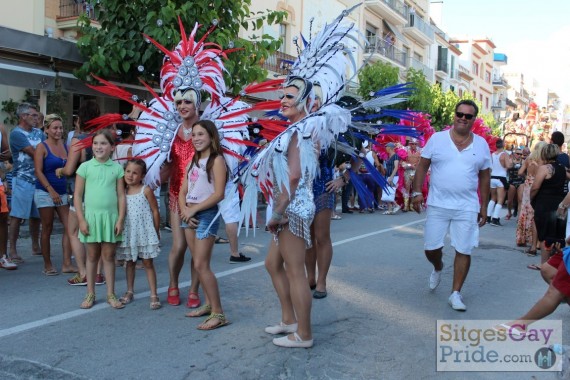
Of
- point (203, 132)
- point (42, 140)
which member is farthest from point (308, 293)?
point (42, 140)

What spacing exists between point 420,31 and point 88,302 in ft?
121

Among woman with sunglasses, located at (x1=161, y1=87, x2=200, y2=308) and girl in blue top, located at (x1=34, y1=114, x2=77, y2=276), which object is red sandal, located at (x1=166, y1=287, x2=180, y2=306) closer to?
woman with sunglasses, located at (x1=161, y1=87, x2=200, y2=308)

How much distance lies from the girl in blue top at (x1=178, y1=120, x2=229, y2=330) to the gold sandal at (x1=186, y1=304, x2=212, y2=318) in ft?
0.65

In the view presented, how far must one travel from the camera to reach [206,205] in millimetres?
4539

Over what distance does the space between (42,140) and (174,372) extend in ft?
14.3

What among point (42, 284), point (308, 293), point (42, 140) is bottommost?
point (42, 284)

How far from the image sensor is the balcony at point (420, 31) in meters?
37.4

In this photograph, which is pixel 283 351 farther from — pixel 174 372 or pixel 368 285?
pixel 368 285

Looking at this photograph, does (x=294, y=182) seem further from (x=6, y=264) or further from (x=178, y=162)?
(x=6, y=264)

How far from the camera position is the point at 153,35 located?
9336 millimetres

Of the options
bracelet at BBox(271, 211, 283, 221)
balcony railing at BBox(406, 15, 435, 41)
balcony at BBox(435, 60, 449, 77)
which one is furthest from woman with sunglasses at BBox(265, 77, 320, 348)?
balcony at BBox(435, 60, 449, 77)

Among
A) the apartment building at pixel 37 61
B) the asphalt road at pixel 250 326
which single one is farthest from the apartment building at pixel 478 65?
the asphalt road at pixel 250 326

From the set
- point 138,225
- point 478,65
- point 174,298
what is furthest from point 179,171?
point 478,65

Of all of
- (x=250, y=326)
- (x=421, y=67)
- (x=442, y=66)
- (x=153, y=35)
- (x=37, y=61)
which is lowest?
(x=250, y=326)
